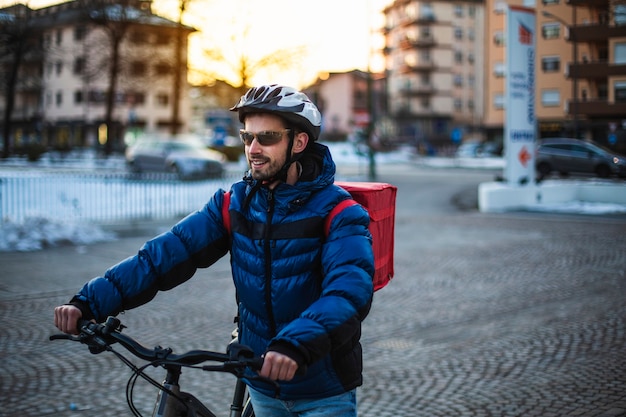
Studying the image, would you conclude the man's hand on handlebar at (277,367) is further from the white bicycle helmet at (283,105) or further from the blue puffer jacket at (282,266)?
the white bicycle helmet at (283,105)

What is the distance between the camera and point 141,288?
2559 millimetres

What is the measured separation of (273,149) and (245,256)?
14.9 inches

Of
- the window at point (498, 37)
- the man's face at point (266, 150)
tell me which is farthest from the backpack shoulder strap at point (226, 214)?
the window at point (498, 37)

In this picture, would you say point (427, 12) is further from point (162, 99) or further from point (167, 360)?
point (167, 360)

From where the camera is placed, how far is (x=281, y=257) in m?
2.44

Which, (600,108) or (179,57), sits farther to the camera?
(179,57)

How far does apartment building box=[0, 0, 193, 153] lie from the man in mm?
15551

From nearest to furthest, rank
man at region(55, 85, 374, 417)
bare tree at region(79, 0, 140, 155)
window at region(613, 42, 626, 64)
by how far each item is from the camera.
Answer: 1. man at region(55, 85, 374, 417)
2. window at region(613, 42, 626, 64)
3. bare tree at region(79, 0, 140, 155)

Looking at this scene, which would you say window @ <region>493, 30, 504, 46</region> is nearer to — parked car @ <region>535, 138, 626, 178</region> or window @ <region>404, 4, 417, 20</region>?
window @ <region>404, 4, 417, 20</region>

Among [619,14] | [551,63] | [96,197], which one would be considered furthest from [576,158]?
[96,197]

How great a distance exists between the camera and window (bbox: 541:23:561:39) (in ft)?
71.9

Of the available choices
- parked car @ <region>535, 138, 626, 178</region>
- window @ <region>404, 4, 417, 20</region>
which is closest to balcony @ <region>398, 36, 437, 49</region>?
window @ <region>404, 4, 417, 20</region>

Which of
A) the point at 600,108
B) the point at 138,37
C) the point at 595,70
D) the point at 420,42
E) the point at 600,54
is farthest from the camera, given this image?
the point at 420,42

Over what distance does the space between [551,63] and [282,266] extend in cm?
2494
